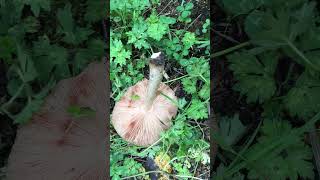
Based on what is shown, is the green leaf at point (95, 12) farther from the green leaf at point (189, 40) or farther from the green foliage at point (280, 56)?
the green foliage at point (280, 56)

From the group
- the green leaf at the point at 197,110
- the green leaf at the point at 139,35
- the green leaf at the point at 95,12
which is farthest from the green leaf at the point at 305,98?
the green leaf at the point at 95,12

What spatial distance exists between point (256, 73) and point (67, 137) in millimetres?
675

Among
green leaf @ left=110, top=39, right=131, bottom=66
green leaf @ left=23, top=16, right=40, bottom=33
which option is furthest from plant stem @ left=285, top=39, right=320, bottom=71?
green leaf @ left=23, top=16, right=40, bottom=33

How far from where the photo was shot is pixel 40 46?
1806mm

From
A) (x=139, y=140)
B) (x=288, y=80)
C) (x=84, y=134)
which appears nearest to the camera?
(x=84, y=134)

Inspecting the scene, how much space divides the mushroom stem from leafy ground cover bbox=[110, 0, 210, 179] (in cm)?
8

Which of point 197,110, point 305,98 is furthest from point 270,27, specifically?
point 197,110

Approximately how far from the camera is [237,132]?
1.79 meters

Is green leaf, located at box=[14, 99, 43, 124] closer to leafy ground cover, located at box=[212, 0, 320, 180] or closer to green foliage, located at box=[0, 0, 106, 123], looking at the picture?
green foliage, located at box=[0, 0, 106, 123]

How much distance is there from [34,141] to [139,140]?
0.35 metres

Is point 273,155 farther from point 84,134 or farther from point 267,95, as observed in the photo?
point 84,134

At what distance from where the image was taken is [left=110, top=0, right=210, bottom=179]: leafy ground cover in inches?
68.7

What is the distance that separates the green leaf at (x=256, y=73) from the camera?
1.74 m

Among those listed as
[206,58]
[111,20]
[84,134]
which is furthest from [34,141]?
[206,58]
